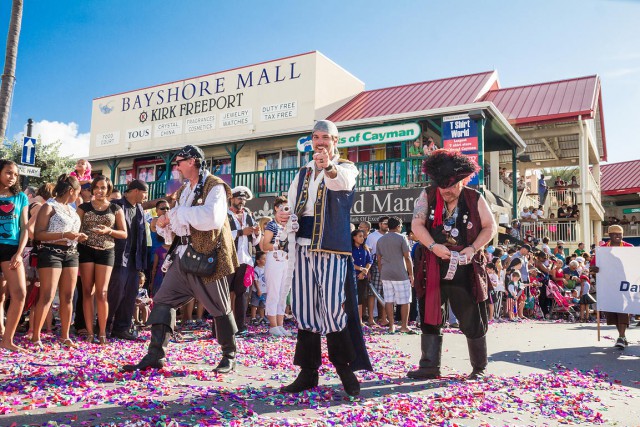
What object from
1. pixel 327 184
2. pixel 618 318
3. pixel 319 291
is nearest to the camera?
pixel 327 184

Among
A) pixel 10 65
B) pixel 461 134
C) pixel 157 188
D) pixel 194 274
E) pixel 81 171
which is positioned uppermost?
pixel 10 65

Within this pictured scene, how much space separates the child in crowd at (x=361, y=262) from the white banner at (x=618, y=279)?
346 centimetres

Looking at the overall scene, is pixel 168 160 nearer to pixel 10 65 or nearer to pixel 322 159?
pixel 10 65

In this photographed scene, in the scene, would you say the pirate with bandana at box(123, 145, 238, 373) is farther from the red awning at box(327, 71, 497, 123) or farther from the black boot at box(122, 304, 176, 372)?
the red awning at box(327, 71, 497, 123)

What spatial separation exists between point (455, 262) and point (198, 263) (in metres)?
2.09

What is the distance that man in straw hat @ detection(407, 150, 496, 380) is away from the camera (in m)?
4.49

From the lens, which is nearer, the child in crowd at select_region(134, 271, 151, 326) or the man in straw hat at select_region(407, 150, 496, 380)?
the man in straw hat at select_region(407, 150, 496, 380)

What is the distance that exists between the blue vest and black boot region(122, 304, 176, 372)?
149 centimetres

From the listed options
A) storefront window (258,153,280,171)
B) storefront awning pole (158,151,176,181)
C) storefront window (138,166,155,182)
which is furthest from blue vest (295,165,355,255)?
storefront window (138,166,155,182)

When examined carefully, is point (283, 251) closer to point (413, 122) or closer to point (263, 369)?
point (263, 369)

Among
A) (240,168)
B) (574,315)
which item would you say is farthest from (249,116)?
(574,315)

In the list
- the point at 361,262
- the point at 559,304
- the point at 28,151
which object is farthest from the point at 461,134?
the point at 28,151

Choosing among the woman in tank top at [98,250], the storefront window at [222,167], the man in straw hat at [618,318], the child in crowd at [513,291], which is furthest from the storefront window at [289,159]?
the woman in tank top at [98,250]

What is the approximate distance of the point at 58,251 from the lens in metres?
5.57
